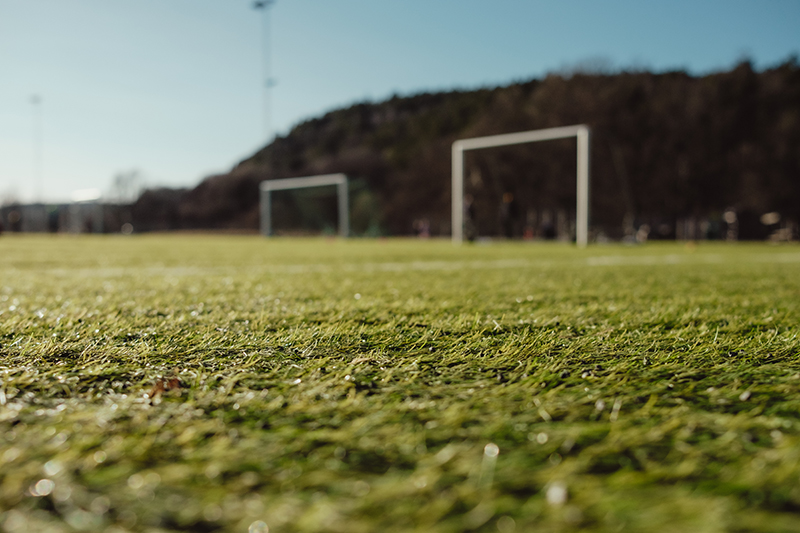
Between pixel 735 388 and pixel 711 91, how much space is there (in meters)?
33.8

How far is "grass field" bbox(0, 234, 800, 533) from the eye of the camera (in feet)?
2.56

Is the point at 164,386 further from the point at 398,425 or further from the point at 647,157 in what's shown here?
the point at 647,157

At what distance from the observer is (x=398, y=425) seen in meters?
1.11

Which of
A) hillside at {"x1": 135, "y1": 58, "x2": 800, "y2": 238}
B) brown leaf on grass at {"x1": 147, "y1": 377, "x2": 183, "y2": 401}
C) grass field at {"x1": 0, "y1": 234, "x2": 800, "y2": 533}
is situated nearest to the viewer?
grass field at {"x1": 0, "y1": 234, "x2": 800, "y2": 533}

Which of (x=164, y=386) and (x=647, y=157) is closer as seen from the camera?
(x=164, y=386)

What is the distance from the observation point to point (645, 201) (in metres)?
29.1

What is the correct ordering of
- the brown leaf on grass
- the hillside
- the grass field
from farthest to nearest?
1. the hillside
2. the brown leaf on grass
3. the grass field

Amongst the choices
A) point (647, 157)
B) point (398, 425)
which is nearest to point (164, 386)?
point (398, 425)

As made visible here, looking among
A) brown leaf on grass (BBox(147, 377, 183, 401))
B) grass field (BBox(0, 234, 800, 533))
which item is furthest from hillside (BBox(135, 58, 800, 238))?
brown leaf on grass (BBox(147, 377, 183, 401))

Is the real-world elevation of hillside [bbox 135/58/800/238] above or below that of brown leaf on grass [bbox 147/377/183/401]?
above

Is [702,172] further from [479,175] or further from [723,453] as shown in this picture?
[723,453]

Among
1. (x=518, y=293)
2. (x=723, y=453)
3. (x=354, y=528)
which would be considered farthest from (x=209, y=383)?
(x=518, y=293)

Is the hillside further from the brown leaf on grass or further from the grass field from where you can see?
the brown leaf on grass

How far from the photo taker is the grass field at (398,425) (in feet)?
2.56
